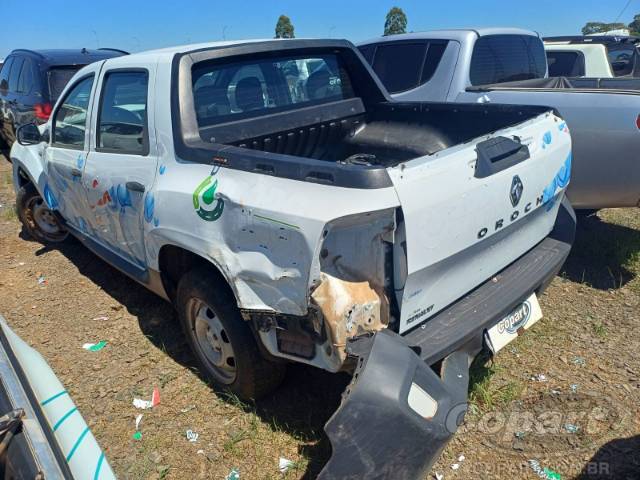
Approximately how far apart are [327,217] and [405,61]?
Result: 171 inches

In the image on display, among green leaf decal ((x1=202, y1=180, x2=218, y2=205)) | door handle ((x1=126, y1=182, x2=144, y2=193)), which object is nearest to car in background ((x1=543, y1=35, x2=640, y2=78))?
door handle ((x1=126, y1=182, x2=144, y2=193))

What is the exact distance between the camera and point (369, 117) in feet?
13.2

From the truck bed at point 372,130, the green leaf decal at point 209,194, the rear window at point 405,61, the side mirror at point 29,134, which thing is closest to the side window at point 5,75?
the side mirror at point 29,134

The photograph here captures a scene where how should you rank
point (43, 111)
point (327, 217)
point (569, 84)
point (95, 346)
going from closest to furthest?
1. point (327, 217)
2. point (95, 346)
3. point (569, 84)
4. point (43, 111)

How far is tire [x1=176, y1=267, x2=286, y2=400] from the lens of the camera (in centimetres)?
263

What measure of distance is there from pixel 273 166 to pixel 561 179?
172 centimetres

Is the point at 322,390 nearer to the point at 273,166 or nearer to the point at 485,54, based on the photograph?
the point at 273,166

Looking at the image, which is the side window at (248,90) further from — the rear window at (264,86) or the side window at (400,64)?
the side window at (400,64)

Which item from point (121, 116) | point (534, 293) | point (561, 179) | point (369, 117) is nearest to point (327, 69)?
point (369, 117)

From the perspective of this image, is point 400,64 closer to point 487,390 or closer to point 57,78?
point 487,390

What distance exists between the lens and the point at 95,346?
12.0 feet

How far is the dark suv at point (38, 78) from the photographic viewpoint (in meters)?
7.41

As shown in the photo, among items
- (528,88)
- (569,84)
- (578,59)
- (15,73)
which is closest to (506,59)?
(569,84)

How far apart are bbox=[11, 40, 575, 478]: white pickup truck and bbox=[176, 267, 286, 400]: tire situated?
0.01m
